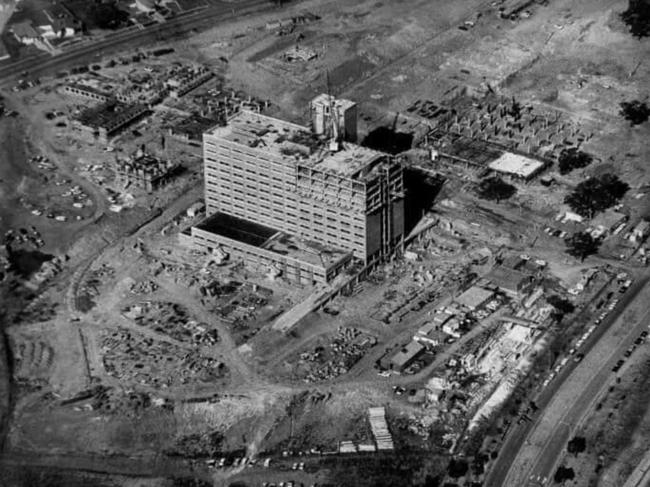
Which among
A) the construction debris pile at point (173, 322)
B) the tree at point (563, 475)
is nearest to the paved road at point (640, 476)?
the tree at point (563, 475)

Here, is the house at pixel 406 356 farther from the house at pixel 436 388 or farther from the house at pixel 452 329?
the house at pixel 452 329

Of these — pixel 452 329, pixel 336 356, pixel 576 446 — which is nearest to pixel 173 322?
pixel 336 356

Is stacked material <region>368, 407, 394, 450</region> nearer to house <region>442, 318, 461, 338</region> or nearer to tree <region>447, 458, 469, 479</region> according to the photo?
tree <region>447, 458, 469, 479</region>

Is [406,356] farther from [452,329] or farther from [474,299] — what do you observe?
[474,299]

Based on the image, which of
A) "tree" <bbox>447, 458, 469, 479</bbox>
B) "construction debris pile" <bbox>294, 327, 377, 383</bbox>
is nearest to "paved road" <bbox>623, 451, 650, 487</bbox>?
"tree" <bbox>447, 458, 469, 479</bbox>

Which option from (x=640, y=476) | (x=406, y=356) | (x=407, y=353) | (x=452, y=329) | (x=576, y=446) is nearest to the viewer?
(x=640, y=476)

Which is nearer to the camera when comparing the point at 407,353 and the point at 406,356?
the point at 406,356
